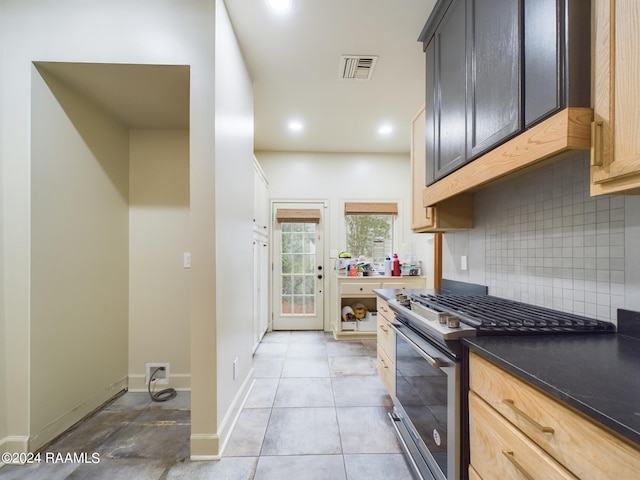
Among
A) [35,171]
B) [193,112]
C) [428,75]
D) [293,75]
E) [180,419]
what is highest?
[293,75]

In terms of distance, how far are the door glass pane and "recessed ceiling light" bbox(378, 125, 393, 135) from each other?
1.64 metres

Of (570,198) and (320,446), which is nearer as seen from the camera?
(570,198)

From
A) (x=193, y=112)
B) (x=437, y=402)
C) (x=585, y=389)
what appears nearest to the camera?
(x=585, y=389)

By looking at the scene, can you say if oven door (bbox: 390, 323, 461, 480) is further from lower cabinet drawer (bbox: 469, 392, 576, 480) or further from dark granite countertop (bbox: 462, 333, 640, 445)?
dark granite countertop (bbox: 462, 333, 640, 445)

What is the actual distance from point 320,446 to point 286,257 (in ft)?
8.78

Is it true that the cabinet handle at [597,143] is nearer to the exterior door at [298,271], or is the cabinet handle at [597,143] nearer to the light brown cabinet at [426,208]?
the light brown cabinet at [426,208]

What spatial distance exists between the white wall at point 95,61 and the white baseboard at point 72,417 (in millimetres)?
57

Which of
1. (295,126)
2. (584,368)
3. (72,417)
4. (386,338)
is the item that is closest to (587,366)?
(584,368)

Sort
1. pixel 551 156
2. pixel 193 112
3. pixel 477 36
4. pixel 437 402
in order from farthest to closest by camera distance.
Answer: pixel 193 112, pixel 477 36, pixel 437 402, pixel 551 156

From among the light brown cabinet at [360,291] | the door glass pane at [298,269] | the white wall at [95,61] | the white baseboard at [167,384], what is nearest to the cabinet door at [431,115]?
the white wall at [95,61]

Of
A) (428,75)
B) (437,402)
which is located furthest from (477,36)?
(437,402)

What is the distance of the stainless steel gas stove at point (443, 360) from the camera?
3.30 ft

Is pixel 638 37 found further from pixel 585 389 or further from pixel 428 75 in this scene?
pixel 428 75

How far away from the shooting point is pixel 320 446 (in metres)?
1.65
